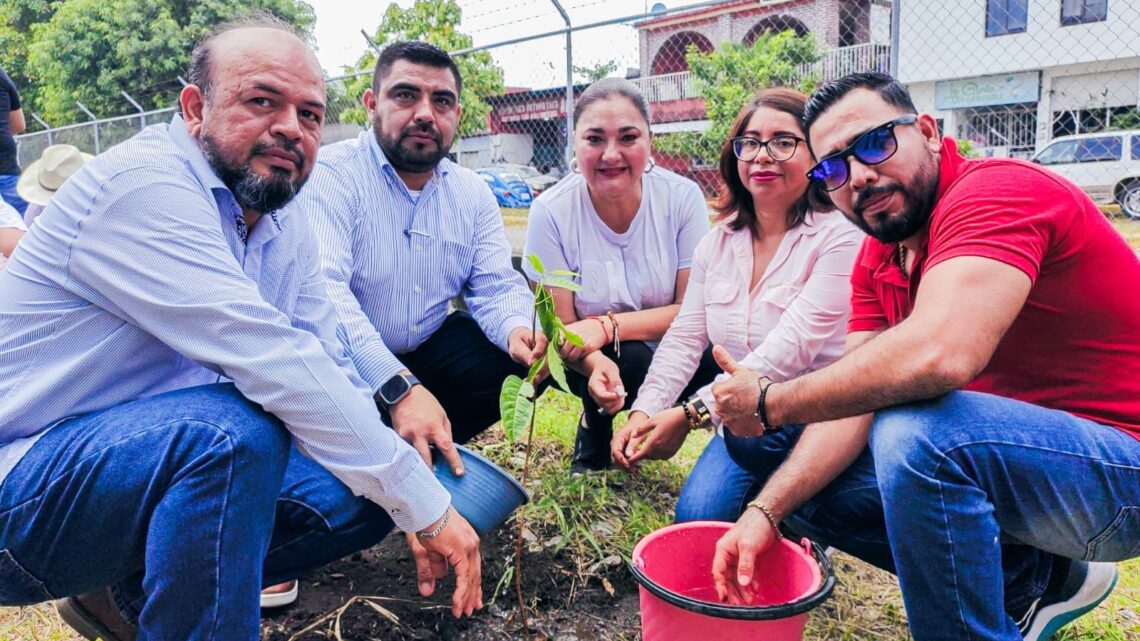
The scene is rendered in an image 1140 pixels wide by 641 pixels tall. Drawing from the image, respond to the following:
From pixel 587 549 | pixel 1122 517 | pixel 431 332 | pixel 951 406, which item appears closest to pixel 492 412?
pixel 431 332

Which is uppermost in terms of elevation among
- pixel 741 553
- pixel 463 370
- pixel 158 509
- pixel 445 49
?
pixel 445 49

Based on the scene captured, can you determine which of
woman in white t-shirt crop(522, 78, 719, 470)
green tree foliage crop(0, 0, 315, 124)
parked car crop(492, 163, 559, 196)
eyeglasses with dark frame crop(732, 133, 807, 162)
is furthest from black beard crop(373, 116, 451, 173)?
green tree foliage crop(0, 0, 315, 124)

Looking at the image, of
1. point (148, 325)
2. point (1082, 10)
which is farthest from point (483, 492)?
point (1082, 10)

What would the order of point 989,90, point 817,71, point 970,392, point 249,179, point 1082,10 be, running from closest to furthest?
point 970,392 → point 249,179 → point 817,71 → point 1082,10 → point 989,90

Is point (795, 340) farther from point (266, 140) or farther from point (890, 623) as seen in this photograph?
point (266, 140)

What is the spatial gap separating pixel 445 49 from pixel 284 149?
23.4ft

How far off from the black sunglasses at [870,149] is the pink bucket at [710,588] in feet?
2.61

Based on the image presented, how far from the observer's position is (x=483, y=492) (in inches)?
71.7

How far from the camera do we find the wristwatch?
7.22 feet

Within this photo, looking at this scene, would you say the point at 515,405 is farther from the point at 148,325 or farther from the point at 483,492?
the point at 148,325

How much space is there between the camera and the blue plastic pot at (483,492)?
1795 millimetres

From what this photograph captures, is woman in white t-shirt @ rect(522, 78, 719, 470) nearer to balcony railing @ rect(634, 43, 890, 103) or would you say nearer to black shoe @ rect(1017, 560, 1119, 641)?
black shoe @ rect(1017, 560, 1119, 641)

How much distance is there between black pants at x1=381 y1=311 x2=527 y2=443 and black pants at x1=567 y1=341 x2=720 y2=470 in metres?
0.28

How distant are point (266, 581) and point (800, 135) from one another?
183cm
